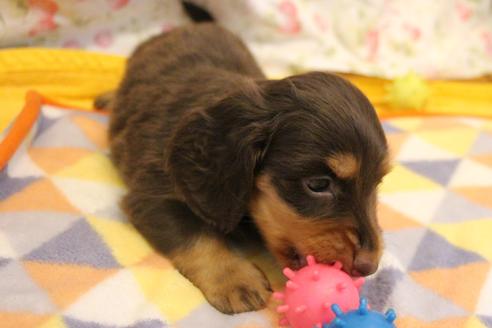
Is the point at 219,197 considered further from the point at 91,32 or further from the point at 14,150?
the point at 91,32

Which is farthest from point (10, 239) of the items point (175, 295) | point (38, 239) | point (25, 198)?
point (175, 295)

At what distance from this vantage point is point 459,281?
2.20m

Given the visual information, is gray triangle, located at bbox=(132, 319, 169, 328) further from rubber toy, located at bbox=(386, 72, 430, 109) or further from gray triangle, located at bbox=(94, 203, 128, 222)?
rubber toy, located at bbox=(386, 72, 430, 109)

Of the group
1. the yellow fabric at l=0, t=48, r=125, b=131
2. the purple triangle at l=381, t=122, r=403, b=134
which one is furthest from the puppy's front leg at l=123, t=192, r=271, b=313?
the purple triangle at l=381, t=122, r=403, b=134

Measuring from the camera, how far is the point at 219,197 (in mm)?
2033

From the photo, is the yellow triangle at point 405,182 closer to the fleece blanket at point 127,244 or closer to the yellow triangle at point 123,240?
the fleece blanket at point 127,244

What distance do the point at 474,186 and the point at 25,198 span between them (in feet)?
7.18

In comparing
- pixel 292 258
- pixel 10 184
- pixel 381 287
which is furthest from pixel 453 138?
pixel 10 184

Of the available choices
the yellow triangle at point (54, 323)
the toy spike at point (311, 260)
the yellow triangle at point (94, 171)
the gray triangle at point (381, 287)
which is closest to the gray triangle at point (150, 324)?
the yellow triangle at point (54, 323)

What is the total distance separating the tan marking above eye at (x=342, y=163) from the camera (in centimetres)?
186

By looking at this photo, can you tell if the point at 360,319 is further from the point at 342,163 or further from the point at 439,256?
the point at 439,256

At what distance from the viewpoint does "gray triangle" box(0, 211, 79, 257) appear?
86.0 inches

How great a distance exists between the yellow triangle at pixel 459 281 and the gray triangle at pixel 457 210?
36cm

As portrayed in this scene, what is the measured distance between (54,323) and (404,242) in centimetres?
145
